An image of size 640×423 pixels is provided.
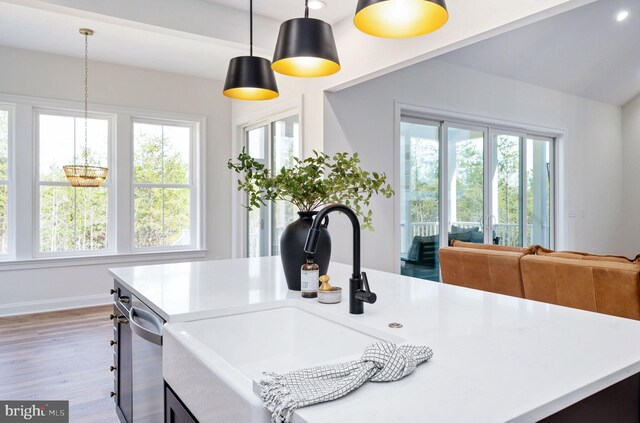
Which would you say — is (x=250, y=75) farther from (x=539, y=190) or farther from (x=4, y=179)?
(x=539, y=190)

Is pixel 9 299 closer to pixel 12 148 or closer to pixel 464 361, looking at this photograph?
pixel 12 148

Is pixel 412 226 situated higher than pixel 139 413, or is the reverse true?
pixel 412 226

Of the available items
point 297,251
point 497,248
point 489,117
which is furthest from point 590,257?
point 489,117

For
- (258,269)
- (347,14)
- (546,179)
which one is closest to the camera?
(258,269)

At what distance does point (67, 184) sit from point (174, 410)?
4.53 m

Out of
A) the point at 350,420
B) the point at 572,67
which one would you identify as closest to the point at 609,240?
the point at 572,67

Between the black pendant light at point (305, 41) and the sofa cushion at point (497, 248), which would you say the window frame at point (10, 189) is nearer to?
the black pendant light at point (305, 41)

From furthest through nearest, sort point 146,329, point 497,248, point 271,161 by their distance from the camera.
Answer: point 271,161, point 497,248, point 146,329

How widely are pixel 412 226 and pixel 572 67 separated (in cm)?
315

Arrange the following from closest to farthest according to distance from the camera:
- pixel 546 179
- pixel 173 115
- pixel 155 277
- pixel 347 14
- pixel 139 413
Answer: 1. pixel 139 413
2. pixel 155 277
3. pixel 347 14
4. pixel 173 115
5. pixel 546 179

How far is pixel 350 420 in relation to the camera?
0.67 m

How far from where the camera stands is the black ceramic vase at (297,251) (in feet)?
5.58

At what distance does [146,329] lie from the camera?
1.50m

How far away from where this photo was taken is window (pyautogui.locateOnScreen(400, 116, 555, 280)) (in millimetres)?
4844
